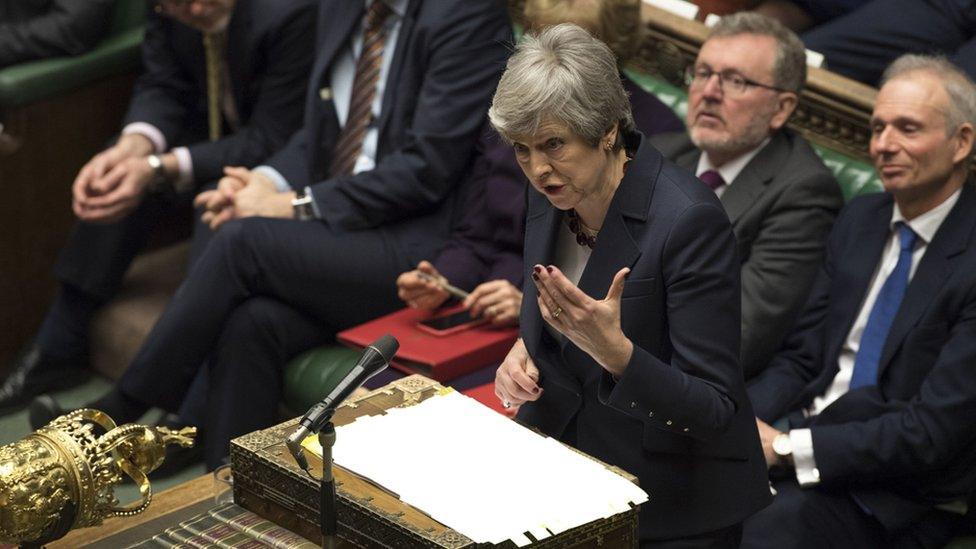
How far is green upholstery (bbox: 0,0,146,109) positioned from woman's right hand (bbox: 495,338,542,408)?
2637mm

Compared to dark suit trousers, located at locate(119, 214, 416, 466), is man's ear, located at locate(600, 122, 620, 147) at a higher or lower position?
higher

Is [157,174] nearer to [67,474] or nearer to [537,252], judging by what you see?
[67,474]

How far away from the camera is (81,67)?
4785 millimetres

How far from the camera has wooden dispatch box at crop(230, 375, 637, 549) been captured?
215 cm

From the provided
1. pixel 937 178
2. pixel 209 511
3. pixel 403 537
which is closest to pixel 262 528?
pixel 209 511

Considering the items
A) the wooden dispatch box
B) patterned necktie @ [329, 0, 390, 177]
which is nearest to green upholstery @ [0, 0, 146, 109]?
patterned necktie @ [329, 0, 390, 177]

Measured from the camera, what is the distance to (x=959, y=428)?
9.86ft

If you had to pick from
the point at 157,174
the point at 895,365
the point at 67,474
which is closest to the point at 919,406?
the point at 895,365

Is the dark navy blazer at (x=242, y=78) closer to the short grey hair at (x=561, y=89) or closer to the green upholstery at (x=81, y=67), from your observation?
the green upholstery at (x=81, y=67)

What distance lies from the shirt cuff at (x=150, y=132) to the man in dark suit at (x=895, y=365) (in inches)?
85.8

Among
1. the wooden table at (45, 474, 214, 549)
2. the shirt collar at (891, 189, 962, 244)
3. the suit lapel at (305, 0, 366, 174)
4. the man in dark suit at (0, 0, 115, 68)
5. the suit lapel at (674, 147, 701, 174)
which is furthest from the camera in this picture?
the man in dark suit at (0, 0, 115, 68)

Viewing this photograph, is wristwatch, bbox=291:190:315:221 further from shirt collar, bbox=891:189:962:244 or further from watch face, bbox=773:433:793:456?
shirt collar, bbox=891:189:962:244

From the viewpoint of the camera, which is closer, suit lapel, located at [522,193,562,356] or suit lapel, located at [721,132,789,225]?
suit lapel, located at [522,193,562,356]

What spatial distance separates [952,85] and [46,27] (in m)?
2.85
